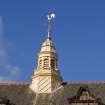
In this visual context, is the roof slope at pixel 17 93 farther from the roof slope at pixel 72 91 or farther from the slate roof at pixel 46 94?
the roof slope at pixel 72 91

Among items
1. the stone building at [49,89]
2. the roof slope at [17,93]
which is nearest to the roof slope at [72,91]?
the stone building at [49,89]

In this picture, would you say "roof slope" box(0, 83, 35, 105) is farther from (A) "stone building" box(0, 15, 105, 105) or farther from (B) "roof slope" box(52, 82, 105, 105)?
(B) "roof slope" box(52, 82, 105, 105)

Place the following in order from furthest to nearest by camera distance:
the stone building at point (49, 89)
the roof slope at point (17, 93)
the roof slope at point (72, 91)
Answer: the roof slope at point (17, 93) < the roof slope at point (72, 91) < the stone building at point (49, 89)

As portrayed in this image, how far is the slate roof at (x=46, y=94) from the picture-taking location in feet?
209

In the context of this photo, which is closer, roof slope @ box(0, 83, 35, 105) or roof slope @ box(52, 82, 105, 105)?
roof slope @ box(52, 82, 105, 105)

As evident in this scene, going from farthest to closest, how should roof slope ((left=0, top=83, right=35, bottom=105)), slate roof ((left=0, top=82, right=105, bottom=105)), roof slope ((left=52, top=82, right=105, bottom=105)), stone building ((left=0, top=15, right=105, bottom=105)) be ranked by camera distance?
1. roof slope ((left=0, top=83, right=35, bottom=105))
2. slate roof ((left=0, top=82, right=105, bottom=105))
3. roof slope ((left=52, top=82, right=105, bottom=105))
4. stone building ((left=0, top=15, right=105, bottom=105))

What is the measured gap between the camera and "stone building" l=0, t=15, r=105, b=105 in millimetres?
61938

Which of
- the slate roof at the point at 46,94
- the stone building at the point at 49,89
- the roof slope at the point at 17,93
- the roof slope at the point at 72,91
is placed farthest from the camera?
the roof slope at the point at 17,93

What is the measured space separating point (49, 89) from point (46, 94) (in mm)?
927

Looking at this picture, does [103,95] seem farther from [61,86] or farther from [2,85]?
[2,85]

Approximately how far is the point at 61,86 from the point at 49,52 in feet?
16.9

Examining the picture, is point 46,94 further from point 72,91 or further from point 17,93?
point 17,93

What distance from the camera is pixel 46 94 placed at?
218 ft

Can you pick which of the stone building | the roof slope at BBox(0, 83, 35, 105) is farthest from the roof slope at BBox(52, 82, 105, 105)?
the roof slope at BBox(0, 83, 35, 105)
